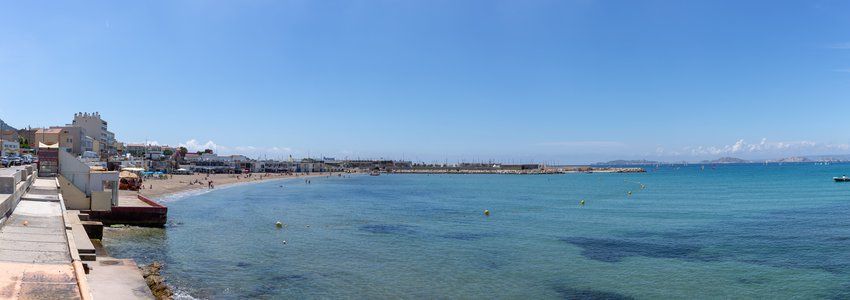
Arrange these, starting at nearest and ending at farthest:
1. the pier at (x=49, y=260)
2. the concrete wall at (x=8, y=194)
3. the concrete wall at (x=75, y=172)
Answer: the pier at (x=49, y=260) < the concrete wall at (x=8, y=194) < the concrete wall at (x=75, y=172)

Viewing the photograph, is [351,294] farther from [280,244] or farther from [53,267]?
[280,244]

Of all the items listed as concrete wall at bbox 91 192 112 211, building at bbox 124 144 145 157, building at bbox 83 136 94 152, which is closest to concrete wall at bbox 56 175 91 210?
concrete wall at bbox 91 192 112 211

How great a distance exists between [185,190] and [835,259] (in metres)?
72.6

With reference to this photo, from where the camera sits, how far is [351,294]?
804 inches

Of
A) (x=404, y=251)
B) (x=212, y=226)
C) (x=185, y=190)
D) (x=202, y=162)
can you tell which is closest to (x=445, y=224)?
(x=404, y=251)

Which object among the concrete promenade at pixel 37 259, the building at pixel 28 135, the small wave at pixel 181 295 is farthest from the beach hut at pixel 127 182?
the building at pixel 28 135

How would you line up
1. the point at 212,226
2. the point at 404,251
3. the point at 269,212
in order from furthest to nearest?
the point at 269,212, the point at 212,226, the point at 404,251

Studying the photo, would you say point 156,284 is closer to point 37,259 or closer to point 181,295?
point 181,295

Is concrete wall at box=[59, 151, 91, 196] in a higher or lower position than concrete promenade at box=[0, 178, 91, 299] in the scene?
higher

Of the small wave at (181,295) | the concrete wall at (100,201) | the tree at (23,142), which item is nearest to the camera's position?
the small wave at (181,295)

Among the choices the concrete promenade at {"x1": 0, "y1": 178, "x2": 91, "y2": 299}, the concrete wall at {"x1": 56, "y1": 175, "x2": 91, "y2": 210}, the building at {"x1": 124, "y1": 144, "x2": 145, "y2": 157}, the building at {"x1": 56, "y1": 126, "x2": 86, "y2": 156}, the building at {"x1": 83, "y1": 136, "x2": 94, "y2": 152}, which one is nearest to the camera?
the concrete promenade at {"x1": 0, "y1": 178, "x2": 91, "y2": 299}

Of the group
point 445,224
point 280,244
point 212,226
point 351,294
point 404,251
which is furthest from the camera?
point 445,224

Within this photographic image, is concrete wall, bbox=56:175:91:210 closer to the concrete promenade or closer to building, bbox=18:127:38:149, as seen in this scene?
the concrete promenade

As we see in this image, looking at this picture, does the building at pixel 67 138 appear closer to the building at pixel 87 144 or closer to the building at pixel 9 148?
the building at pixel 87 144
